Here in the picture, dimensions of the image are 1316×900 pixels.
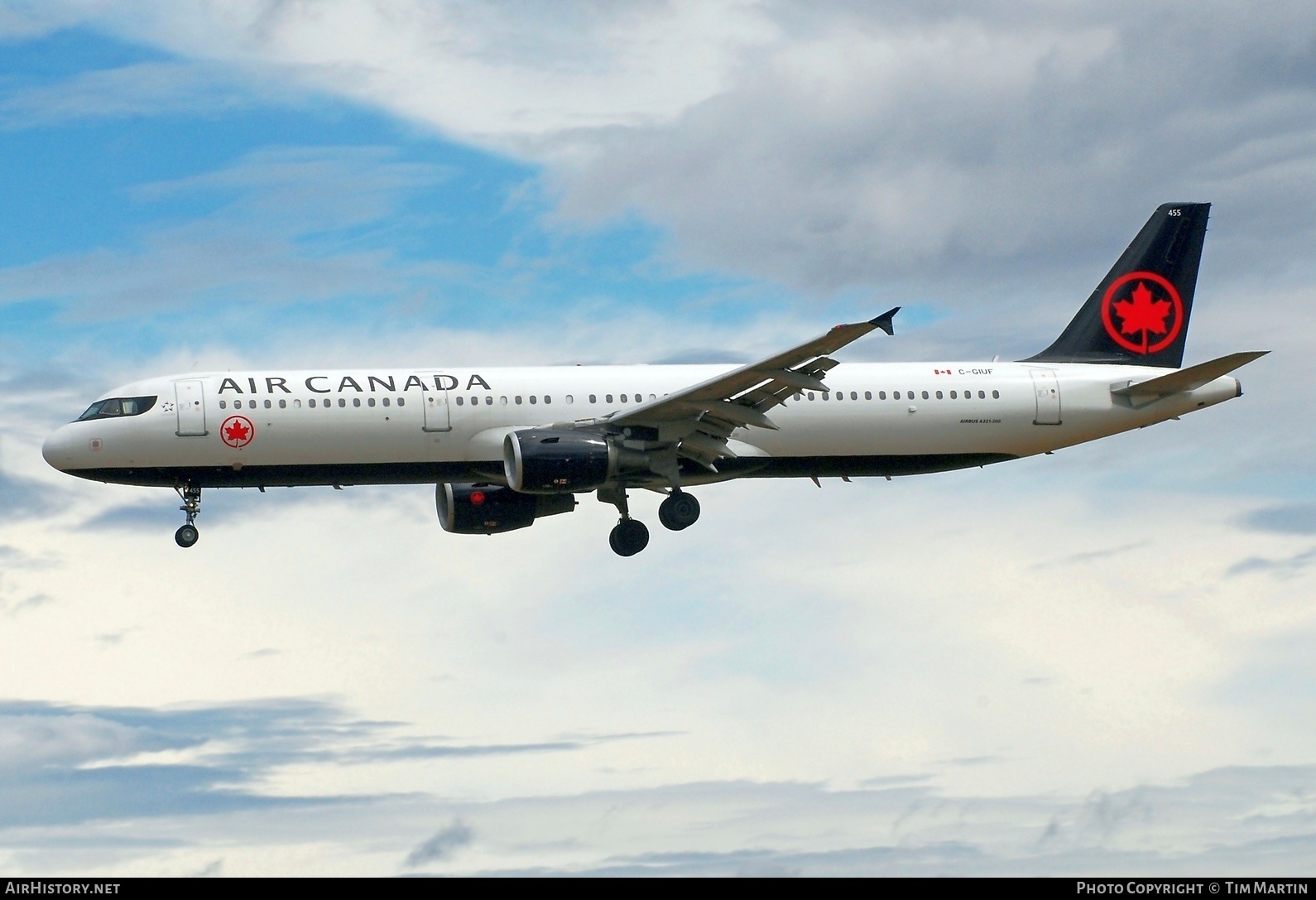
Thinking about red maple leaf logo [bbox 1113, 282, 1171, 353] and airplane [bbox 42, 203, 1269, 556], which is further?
red maple leaf logo [bbox 1113, 282, 1171, 353]

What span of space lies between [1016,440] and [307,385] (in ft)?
Answer: 55.2

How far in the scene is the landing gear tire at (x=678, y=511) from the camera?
37219 mm

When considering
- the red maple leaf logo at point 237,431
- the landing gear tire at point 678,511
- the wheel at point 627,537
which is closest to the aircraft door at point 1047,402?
the landing gear tire at point 678,511

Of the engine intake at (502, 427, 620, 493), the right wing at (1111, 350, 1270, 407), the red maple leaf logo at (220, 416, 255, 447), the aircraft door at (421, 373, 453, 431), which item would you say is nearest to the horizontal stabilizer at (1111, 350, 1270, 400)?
the right wing at (1111, 350, 1270, 407)

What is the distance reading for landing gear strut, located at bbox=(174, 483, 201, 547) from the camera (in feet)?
118

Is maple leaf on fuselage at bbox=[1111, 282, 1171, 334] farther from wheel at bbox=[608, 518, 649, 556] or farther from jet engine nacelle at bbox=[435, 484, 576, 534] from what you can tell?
jet engine nacelle at bbox=[435, 484, 576, 534]

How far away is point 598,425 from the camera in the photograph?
3538 cm

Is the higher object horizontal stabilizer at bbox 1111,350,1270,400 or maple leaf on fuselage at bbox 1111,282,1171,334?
maple leaf on fuselage at bbox 1111,282,1171,334

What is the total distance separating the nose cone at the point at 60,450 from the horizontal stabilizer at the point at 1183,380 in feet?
80.2

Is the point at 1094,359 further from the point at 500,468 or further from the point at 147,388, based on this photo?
the point at 147,388

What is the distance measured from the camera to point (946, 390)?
3806cm

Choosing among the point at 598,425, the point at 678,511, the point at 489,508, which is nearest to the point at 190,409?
the point at 489,508

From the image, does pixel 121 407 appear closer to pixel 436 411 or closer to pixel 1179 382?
pixel 436 411

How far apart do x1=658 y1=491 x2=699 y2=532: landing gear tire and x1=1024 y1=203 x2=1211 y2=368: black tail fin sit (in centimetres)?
991
